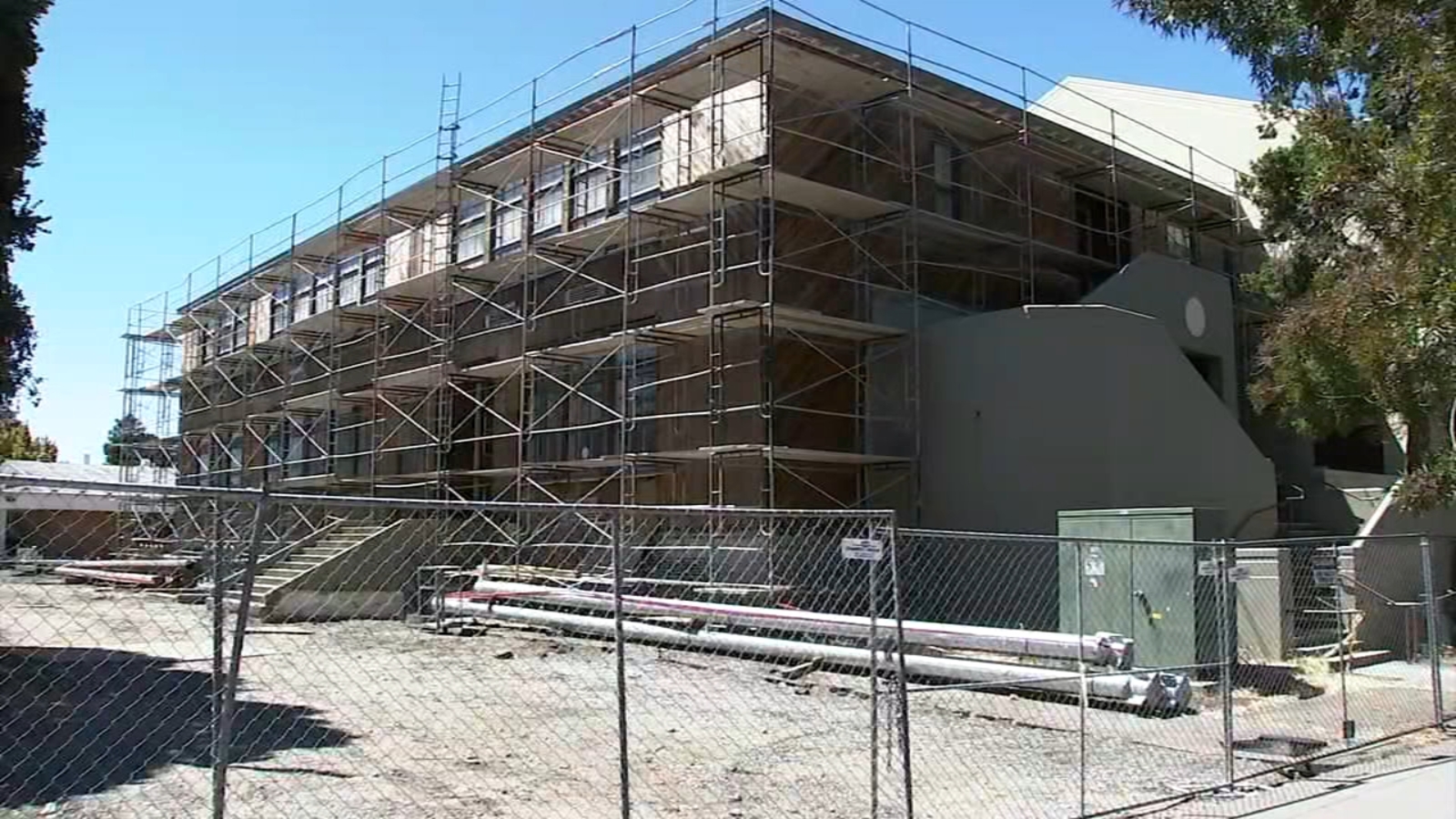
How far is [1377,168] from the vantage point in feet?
39.1

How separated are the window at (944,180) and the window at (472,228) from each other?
30.5 feet

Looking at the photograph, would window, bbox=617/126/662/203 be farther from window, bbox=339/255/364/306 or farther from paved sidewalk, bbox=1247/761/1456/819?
paved sidewalk, bbox=1247/761/1456/819

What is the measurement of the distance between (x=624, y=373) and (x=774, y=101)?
17.4 ft

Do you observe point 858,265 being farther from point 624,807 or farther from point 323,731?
point 624,807

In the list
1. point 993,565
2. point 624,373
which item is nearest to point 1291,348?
point 993,565

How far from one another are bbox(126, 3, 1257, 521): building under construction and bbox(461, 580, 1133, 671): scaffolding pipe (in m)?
3.36

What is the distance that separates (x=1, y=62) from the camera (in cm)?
1152

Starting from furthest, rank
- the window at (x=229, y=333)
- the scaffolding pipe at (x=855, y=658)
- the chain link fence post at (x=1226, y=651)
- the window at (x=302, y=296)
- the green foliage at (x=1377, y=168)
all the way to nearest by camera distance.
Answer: the window at (x=229, y=333) → the window at (x=302, y=296) → the scaffolding pipe at (x=855, y=658) → the green foliage at (x=1377, y=168) → the chain link fence post at (x=1226, y=651)

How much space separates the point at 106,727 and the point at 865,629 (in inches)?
289

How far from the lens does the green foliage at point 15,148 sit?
456 inches

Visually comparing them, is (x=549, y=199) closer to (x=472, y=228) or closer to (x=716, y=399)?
(x=472, y=228)

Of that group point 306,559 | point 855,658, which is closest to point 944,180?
point 855,658

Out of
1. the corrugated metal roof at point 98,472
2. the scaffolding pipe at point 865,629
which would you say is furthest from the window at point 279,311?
the scaffolding pipe at point 865,629

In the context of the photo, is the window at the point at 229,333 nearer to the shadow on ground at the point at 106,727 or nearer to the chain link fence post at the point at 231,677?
the shadow on ground at the point at 106,727
